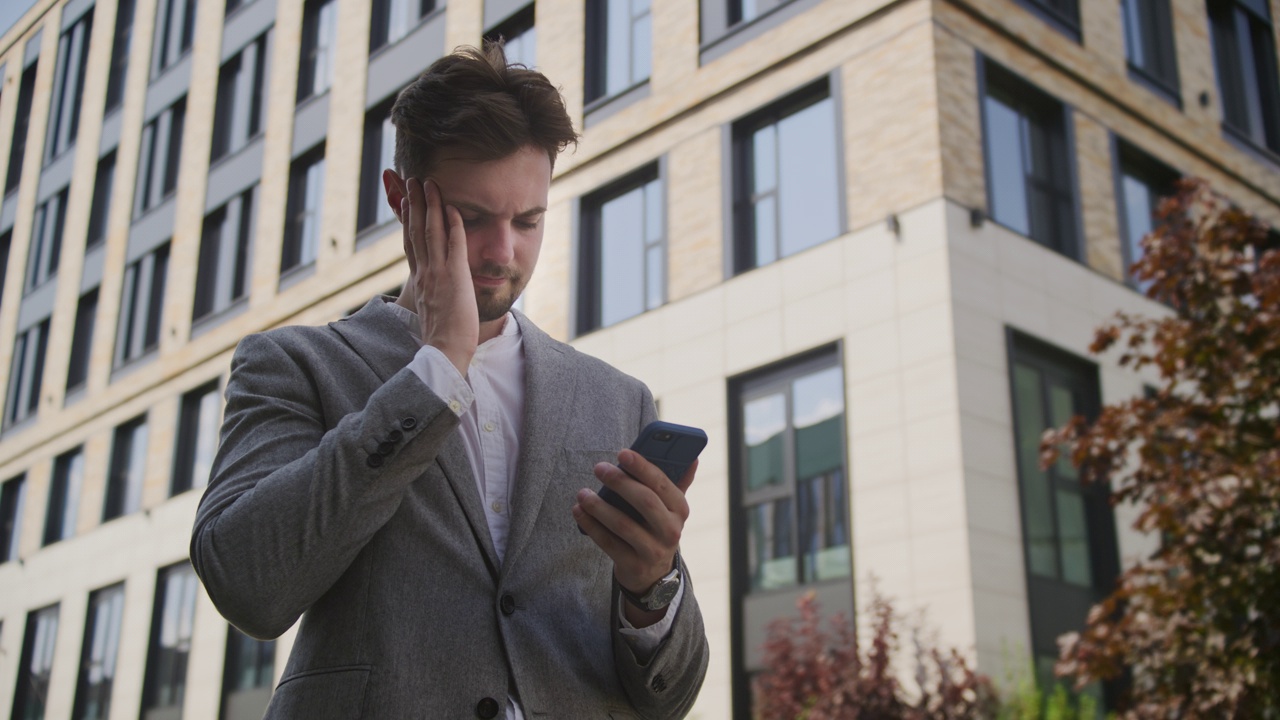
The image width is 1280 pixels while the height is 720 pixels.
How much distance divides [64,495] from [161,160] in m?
8.06

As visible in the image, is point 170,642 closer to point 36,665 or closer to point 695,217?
point 36,665

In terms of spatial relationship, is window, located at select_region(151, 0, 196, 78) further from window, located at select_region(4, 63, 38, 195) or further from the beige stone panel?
the beige stone panel

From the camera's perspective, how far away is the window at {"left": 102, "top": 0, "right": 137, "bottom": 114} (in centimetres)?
3142

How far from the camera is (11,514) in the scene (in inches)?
1216

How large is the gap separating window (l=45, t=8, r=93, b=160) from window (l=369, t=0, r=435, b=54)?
1370 centimetres

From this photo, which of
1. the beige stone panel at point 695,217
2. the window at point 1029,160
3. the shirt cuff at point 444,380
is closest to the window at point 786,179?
the beige stone panel at point 695,217

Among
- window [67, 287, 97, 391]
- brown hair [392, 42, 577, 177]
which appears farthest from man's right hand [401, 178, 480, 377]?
window [67, 287, 97, 391]

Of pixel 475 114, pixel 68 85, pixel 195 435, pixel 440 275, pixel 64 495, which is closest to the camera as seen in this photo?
pixel 440 275

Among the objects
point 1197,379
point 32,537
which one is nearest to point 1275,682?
point 1197,379

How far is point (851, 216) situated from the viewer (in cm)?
1386

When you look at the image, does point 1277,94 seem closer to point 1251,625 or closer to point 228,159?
point 1251,625

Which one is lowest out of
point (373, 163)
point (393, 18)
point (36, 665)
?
point (36, 665)

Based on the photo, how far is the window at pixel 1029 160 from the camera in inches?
563

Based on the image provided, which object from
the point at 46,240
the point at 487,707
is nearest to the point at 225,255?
the point at 46,240
